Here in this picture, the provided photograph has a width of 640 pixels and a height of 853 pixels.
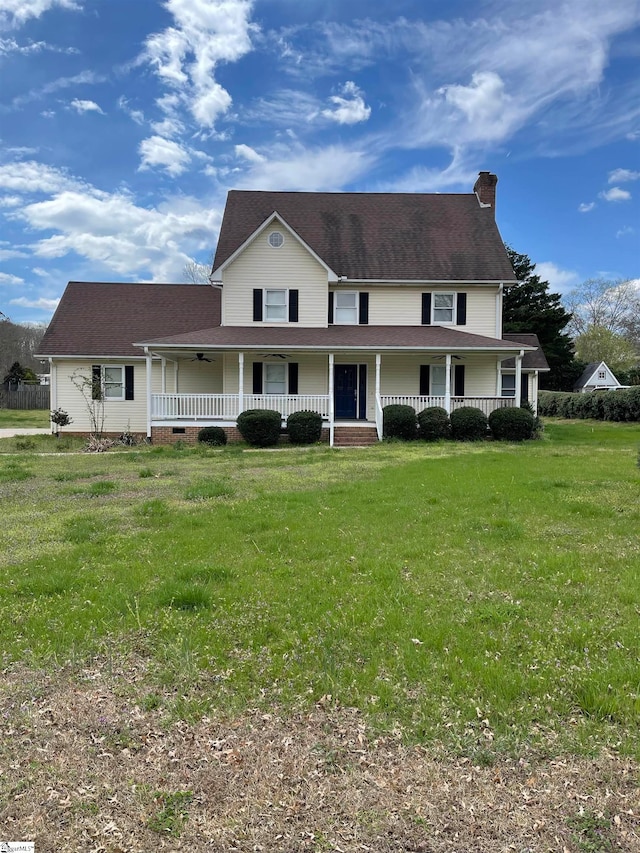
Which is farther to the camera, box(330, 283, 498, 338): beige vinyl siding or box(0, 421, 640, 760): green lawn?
box(330, 283, 498, 338): beige vinyl siding

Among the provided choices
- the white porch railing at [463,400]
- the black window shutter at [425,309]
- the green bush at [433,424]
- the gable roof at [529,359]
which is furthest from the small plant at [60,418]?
the gable roof at [529,359]

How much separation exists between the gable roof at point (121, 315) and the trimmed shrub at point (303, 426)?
7372mm

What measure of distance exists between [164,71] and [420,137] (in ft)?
35.7

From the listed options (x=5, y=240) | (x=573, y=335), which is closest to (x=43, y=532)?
(x=5, y=240)

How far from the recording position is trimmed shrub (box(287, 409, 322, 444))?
58.7 ft

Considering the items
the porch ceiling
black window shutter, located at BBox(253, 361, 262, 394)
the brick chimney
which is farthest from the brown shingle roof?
the brick chimney

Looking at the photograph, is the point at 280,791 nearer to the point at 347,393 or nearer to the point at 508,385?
the point at 347,393

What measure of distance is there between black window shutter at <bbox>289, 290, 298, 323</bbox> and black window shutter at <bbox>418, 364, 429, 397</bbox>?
541cm

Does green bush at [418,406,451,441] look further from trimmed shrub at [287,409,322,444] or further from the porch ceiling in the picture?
trimmed shrub at [287,409,322,444]

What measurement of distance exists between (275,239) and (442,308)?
23.9ft

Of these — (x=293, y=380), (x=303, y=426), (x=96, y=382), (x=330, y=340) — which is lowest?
(x=303, y=426)

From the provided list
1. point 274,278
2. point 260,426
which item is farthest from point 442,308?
point 260,426

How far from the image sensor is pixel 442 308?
858 inches

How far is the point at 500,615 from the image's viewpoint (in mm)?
4172
